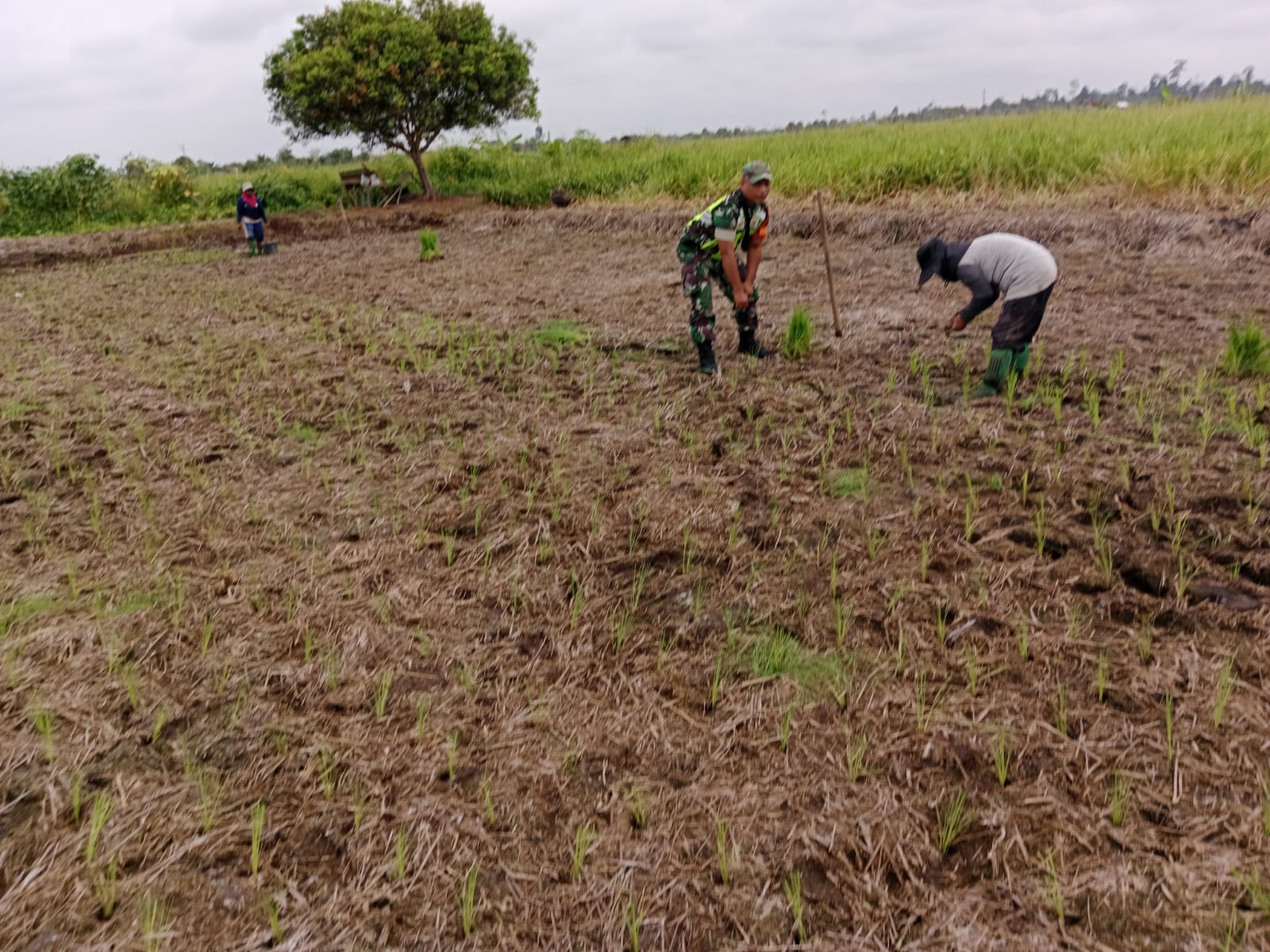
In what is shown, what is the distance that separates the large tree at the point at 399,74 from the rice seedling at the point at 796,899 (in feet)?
60.4

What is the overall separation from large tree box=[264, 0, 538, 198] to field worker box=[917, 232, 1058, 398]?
15886 mm

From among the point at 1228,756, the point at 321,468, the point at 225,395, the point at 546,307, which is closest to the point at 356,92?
the point at 546,307

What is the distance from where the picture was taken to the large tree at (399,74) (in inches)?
666

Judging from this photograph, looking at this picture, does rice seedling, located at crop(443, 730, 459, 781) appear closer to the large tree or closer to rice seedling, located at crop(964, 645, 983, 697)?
rice seedling, located at crop(964, 645, 983, 697)

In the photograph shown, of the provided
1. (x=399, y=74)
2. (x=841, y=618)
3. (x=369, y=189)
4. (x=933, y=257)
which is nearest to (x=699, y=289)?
(x=933, y=257)

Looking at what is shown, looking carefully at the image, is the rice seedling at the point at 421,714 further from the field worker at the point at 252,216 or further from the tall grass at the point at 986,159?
the field worker at the point at 252,216

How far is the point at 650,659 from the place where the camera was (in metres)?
2.47

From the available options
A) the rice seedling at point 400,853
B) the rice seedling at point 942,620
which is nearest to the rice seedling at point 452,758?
the rice seedling at point 400,853

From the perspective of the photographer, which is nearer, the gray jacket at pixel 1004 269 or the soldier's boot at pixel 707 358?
the gray jacket at pixel 1004 269

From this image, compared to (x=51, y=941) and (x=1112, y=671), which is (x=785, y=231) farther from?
(x=51, y=941)

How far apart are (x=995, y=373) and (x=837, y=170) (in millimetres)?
8030

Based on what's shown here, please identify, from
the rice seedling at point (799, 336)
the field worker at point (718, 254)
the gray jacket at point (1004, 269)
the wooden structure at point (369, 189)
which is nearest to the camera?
the gray jacket at point (1004, 269)

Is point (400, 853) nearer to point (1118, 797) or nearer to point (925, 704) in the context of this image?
point (925, 704)

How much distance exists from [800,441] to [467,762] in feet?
Answer: 8.07
